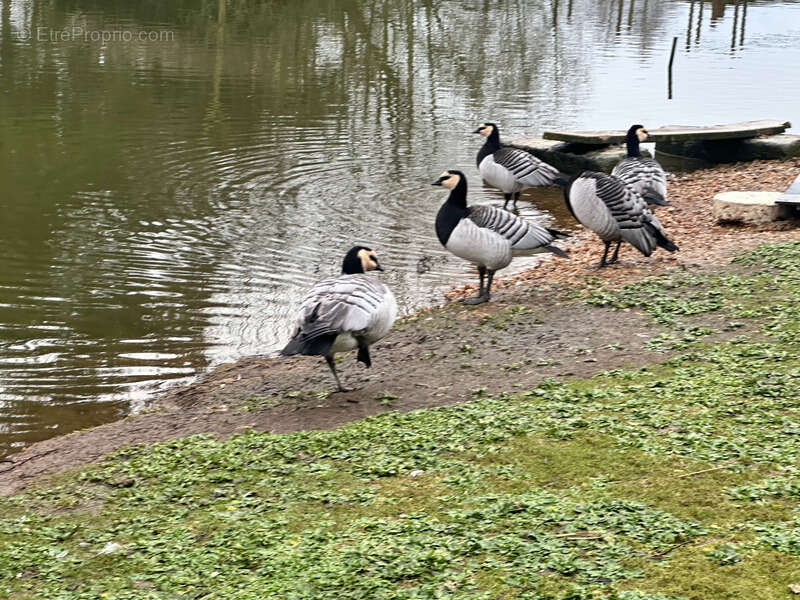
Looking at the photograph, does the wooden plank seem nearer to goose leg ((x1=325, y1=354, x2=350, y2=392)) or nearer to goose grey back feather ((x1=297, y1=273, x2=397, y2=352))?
goose leg ((x1=325, y1=354, x2=350, y2=392))

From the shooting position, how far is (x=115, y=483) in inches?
291

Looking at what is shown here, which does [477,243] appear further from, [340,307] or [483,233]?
[340,307]

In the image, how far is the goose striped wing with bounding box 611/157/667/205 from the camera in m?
15.5

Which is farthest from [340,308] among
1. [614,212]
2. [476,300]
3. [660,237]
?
[660,237]

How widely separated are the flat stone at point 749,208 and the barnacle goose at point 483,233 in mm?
4722

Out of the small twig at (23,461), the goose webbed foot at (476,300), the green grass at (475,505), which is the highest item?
the green grass at (475,505)

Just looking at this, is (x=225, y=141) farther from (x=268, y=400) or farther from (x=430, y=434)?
(x=430, y=434)

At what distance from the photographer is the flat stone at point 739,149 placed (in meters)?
21.1

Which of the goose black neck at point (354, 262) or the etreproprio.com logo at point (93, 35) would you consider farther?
the etreproprio.com logo at point (93, 35)

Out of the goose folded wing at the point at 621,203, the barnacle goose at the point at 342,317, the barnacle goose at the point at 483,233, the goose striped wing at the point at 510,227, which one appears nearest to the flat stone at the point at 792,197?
the goose folded wing at the point at 621,203

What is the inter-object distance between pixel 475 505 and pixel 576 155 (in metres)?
16.7

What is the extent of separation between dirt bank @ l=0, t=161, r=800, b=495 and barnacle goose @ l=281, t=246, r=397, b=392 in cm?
62

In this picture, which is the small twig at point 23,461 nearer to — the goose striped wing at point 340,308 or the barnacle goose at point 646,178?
the goose striped wing at point 340,308

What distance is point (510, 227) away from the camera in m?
12.1
